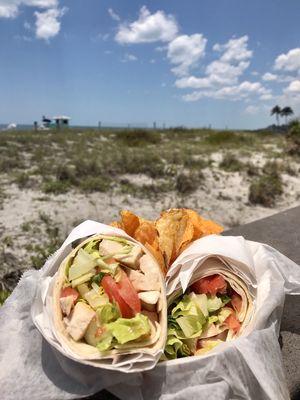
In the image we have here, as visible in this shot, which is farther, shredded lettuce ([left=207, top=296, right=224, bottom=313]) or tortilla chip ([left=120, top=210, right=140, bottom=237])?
tortilla chip ([left=120, top=210, right=140, bottom=237])

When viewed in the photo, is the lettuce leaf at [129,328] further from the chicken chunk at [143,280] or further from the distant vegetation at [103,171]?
the distant vegetation at [103,171]

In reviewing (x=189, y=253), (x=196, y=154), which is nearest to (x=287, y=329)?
(x=189, y=253)

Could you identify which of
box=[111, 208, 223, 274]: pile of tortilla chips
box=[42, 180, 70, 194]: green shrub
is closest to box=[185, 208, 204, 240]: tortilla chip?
box=[111, 208, 223, 274]: pile of tortilla chips

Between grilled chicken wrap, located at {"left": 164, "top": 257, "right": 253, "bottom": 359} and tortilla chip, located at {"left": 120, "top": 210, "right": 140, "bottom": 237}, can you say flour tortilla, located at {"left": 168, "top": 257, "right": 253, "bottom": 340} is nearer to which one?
grilled chicken wrap, located at {"left": 164, "top": 257, "right": 253, "bottom": 359}

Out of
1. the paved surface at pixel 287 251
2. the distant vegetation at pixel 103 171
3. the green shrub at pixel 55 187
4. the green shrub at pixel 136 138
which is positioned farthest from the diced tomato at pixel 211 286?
the green shrub at pixel 136 138

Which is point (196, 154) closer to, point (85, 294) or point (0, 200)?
point (0, 200)

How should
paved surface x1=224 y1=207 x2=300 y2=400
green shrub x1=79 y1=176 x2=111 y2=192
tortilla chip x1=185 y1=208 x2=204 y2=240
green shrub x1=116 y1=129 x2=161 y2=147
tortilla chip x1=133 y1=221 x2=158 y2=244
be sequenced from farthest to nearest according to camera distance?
green shrub x1=116 y1=129 x2=161 y2=147
green shrub x1=79 y1=176 x2=111 y2=192
tortilla chip x1=185 y1=208 x2=204 y2=240
tortilla chip x1=133 y1=221 x2=158 y2=244
paved surface x1=224 y1=207 x2=300 y2=400
